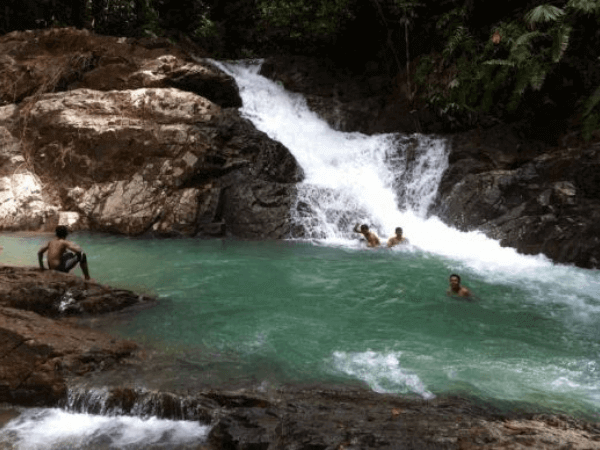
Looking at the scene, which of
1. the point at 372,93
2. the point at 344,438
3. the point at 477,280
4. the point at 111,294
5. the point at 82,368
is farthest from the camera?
the point at 372,93

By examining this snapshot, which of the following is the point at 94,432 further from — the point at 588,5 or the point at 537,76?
the point at 588,5

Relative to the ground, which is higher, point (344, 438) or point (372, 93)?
point (372, 93)

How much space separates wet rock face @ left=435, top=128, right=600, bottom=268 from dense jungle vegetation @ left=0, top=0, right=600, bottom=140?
2.72 feet

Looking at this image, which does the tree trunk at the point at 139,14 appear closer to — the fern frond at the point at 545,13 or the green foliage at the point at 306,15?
the green foliage at the point at 306,15

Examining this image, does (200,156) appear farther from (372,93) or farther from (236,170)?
(372,93)

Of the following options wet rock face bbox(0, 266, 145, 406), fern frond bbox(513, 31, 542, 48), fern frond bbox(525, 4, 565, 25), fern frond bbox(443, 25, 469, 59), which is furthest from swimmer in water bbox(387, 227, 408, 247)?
fern frond bbox(443, 25, 469, 59)

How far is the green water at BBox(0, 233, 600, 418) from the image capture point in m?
4.80

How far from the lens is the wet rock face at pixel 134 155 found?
12031 mm

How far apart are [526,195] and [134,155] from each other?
10.1 metres

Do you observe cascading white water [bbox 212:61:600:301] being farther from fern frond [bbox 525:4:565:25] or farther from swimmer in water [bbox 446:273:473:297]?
fern frond [bbox 525:4:565:25]

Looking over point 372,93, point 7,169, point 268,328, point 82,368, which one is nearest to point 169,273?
point 268,328

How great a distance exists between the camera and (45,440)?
3.92 meters

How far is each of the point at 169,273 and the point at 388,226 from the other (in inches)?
234

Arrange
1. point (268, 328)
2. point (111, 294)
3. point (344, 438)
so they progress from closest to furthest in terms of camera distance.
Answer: point (344, 438) → point (268, 328) → point (111, 294)
